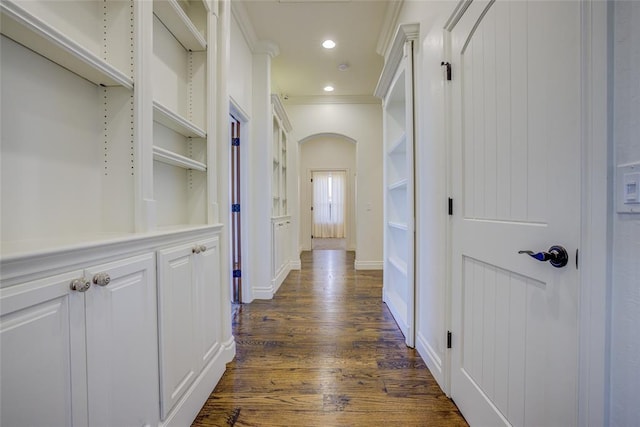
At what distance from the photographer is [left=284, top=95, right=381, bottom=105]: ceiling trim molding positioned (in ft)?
16.2

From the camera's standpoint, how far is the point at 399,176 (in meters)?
3.09

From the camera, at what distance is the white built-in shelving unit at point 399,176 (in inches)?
85.7

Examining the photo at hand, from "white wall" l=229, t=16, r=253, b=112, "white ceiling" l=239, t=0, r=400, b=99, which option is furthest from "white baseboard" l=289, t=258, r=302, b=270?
"white ceiling" l=239, t=0, r=400, b=99

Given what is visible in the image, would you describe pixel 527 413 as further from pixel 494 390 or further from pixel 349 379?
pixel 349 379

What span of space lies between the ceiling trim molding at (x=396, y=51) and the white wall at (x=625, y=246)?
162cm

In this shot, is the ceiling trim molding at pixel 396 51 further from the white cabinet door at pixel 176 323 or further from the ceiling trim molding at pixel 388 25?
the white cabinet door at pixel 176 323

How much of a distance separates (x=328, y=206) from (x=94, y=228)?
29.7ft

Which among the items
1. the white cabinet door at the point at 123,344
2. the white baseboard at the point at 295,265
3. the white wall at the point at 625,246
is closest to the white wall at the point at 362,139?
the white baseboard at the point at 295,265

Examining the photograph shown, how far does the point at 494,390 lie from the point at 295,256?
4.13 meters

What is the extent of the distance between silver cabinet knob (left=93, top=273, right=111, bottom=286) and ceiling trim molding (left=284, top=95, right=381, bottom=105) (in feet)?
15.1

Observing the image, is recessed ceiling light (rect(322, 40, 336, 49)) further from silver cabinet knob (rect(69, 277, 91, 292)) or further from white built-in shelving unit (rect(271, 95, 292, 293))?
silver cabinet knob (rect(69, 277, 91, 292))

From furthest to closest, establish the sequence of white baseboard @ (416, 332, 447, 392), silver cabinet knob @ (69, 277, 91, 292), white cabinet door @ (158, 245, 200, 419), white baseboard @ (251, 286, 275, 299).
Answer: white baseboard @ (251, 286, 275, 299) < white baseboard @ (416, 332, 447, 392) < white cabinet door @ (158, 245, 200, 419) < silver cabinet knob @ (69, 277, 91, 292)

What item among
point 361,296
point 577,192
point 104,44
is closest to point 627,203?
point 577,192

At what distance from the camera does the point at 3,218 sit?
80cm
